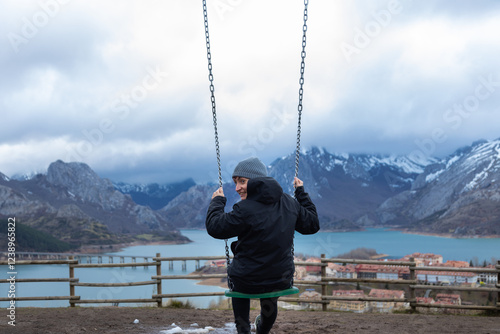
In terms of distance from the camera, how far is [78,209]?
101 m

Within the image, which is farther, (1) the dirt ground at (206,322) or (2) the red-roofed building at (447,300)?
(2) the red-roofed building at (447,300)

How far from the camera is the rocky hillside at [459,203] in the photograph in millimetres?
100562

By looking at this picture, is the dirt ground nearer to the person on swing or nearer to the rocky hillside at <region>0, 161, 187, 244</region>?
the person on swing

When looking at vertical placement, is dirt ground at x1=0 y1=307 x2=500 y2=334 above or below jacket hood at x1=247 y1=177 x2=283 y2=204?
below

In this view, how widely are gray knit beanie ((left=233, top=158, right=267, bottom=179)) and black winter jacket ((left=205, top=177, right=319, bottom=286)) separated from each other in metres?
0.14

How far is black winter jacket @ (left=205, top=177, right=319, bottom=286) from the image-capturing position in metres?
2.70

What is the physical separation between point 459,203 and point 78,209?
9300cm

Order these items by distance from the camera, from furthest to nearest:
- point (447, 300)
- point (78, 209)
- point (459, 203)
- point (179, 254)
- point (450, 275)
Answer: point (459, 203), point (78, 209), point (179, 254), point (450, 275), point (447, 300)

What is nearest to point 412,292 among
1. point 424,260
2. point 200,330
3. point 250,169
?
point 200,330

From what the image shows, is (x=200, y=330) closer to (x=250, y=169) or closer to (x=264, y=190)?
(x=250, y=169)

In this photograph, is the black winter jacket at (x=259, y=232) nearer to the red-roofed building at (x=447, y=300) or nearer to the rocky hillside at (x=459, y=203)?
the red-roofed building at (x=447, y=300)

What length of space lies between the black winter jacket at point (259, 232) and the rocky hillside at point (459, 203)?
10302cm

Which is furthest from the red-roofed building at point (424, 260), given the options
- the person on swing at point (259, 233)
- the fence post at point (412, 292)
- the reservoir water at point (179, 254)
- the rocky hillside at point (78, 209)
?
the rocky hillside at point (78, 209)

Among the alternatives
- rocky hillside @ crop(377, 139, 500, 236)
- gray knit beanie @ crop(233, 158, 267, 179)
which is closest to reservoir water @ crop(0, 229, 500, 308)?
rocky hillside @ crop(377, 139, 500, 236)
